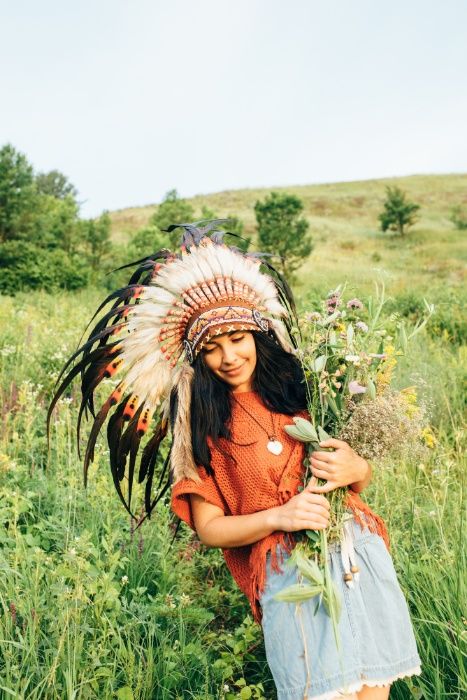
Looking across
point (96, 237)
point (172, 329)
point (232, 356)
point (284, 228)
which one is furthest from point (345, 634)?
point (284, 228)

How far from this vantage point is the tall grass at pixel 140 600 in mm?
2086

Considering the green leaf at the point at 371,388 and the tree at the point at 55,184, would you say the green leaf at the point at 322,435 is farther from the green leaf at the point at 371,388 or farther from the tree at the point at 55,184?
the tree at the point at 55,184

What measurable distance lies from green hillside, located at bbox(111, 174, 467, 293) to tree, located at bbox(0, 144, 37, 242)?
5.05 metres

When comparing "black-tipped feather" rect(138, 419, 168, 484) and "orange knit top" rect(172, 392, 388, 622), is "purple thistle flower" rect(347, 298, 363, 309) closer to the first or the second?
"orange knit top" rect(172, 392, 388, 622)

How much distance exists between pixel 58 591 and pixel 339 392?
1255mm

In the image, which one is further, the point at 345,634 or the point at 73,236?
the point at 73,236

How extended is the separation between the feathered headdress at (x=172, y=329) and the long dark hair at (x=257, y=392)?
4 centimetres

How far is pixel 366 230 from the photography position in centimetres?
4278

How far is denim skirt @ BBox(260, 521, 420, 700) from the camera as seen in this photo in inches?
71.4

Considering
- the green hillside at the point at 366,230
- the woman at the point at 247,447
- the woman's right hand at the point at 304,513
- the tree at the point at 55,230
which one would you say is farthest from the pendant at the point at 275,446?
the tree at the point at 55,230

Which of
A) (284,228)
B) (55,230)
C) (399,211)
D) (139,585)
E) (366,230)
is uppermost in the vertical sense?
(399,211)

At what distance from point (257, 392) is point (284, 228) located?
2286 centimetres

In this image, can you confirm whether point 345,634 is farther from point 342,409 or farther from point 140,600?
point 140,600

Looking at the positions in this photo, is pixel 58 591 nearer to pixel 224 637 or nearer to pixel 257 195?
pixel 224 637
